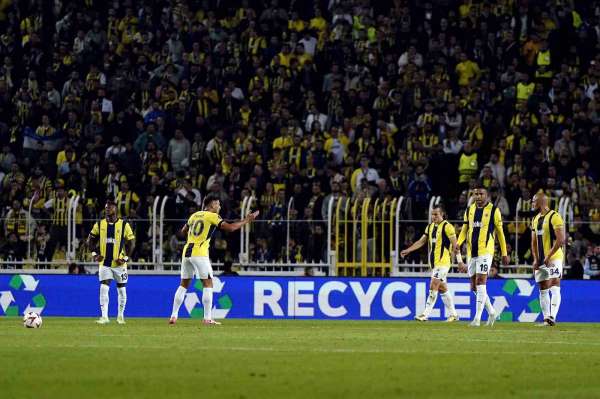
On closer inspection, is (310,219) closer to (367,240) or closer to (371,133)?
(367,240)

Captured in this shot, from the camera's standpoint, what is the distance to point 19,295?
29.6 m

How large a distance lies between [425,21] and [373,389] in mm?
23757

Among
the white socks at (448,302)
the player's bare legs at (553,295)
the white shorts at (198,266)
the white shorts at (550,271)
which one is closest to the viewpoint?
the white shorts at (550,271)

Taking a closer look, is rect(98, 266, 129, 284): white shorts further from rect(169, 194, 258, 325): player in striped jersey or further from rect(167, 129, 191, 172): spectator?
rect(167, 129, 191, 172): spectator

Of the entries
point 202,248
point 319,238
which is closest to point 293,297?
point 319,238

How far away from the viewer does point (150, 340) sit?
1805 cm

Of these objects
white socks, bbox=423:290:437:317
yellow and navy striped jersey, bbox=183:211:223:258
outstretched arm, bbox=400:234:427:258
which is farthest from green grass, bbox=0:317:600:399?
outstretched arm, bbox=400:234:427:258

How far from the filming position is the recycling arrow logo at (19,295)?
97.0 ft

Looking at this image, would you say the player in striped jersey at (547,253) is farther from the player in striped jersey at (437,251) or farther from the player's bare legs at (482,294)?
the player in striped jersey at (437,251)

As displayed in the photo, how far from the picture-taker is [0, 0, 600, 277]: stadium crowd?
29.4m

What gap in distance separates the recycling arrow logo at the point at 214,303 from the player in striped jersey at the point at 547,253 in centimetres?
792

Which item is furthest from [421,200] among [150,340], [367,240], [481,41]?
[150,340]

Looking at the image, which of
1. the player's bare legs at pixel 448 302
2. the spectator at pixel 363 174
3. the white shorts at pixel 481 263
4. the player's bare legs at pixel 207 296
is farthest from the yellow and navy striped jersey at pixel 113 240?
the spectator at pixel 363 174

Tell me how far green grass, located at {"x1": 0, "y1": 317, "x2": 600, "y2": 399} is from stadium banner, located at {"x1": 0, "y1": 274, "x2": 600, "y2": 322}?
6370 millimetres
